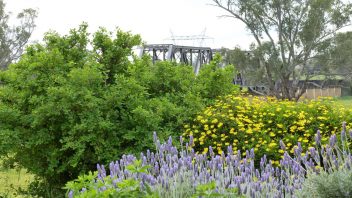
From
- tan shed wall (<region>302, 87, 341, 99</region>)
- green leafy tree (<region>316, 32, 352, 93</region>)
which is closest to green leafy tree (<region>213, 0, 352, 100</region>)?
green leafy tree (<region>316, 32, 352, 93</region>)

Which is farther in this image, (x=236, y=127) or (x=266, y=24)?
(x=266, y=24)

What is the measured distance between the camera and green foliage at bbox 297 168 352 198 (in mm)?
2934

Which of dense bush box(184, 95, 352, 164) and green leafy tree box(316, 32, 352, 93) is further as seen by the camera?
green leafy tree box(316, 32, 352, 93)

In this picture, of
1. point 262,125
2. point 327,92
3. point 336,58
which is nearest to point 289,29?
point 336,58

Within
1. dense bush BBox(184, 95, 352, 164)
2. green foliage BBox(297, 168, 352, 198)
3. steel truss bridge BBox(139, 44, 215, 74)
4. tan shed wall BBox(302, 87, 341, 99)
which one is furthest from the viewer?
tan shed wall BBox(302, 87, 341, 99)

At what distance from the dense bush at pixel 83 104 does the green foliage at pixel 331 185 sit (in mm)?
2986

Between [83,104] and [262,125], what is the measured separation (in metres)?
2.28

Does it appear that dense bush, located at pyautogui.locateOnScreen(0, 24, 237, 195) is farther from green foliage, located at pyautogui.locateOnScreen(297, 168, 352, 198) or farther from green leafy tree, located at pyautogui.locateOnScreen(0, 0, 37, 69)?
green leafy tree, located at pyautogui.locateOnScreen(0, 0, 37, 69)

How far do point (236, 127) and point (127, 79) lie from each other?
154 centimetres

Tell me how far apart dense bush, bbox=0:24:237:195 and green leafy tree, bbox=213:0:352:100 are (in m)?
19.4

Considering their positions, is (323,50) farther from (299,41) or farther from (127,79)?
(127,79)

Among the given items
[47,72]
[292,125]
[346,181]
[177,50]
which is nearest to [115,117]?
[47,72]

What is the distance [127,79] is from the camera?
6.43m

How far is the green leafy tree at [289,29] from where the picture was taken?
26156 millimetres
